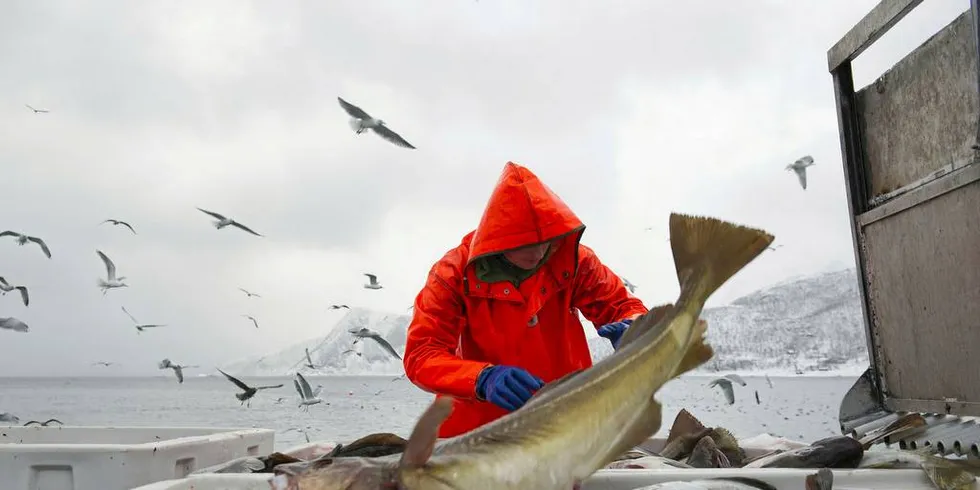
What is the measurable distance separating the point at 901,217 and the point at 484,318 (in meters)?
2.17

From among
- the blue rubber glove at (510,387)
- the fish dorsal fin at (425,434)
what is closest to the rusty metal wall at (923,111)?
the blue rubber glove at (510,387)

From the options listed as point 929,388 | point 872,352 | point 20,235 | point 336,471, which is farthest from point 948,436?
point 20,235

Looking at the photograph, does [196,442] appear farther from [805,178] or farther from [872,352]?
[805,178]

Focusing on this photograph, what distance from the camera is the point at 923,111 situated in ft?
11.1

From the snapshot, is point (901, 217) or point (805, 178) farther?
point (805, 178)

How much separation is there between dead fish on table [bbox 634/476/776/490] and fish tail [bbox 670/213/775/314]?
1.68ft

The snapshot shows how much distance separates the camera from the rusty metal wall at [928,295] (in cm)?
296

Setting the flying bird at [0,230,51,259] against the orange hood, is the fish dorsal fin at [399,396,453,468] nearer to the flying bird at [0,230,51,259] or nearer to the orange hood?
the orange hood

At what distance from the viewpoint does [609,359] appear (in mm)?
1749

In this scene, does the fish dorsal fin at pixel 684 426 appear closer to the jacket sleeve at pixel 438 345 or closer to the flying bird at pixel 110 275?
the jacket sleeve at pixel 438 345

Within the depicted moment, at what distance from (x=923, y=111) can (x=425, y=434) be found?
125 inches

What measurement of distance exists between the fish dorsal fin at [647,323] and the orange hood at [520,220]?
1.50m

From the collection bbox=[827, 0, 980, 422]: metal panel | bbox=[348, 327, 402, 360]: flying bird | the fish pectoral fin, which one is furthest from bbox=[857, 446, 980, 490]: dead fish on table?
bbox=[348, 327, 402, 360]: flying bird

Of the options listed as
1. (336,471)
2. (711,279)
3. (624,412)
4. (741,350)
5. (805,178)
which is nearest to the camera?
(336,471)
